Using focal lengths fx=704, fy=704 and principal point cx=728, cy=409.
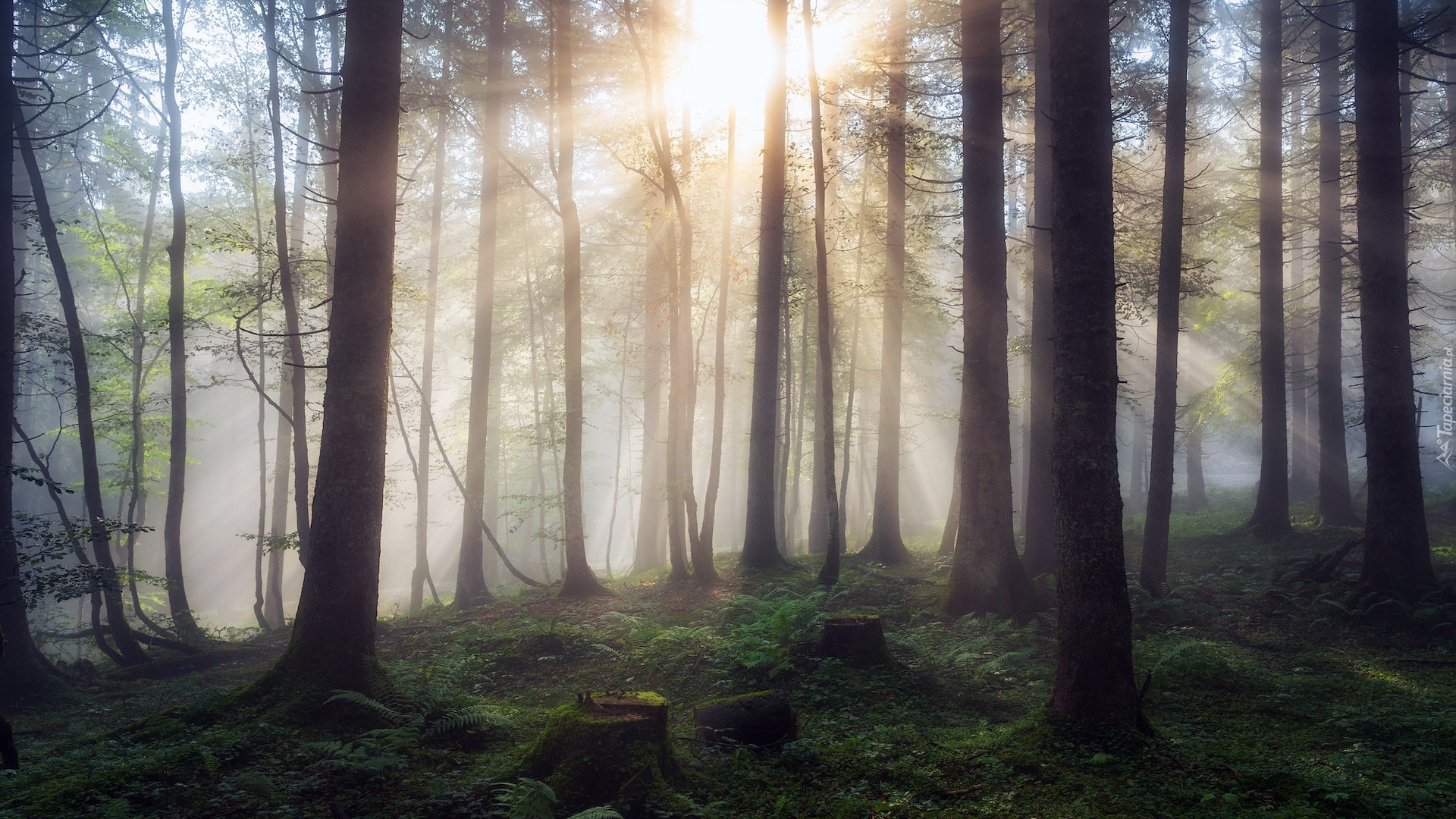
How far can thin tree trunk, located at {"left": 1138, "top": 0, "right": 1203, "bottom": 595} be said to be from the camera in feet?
36.9

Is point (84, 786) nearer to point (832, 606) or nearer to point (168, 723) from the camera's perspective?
point (168, 723)

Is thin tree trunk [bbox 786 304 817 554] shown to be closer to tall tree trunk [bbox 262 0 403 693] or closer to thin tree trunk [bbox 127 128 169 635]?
tall tree trunk [bbox 262 0 403 693]

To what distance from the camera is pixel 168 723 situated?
6020 millimetres

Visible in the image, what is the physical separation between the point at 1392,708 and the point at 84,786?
10454 millimetres

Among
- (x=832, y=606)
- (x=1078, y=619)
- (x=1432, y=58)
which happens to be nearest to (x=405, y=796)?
(x=1078, y=619)

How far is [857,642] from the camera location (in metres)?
8.31

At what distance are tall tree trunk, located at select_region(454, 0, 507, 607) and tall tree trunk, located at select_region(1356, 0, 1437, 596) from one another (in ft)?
52.0

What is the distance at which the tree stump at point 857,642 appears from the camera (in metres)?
8.25

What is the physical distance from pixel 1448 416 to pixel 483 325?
4147cm

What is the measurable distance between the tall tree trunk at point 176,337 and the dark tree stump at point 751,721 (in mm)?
12999

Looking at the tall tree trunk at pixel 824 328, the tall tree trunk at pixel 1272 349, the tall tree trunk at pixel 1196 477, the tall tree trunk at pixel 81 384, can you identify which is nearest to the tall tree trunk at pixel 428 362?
the tall tree trunk at pixel 81 384

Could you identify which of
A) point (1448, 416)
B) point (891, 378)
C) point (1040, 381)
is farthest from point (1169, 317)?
point (1448, 416)

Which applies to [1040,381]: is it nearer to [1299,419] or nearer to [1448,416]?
[1299,419]

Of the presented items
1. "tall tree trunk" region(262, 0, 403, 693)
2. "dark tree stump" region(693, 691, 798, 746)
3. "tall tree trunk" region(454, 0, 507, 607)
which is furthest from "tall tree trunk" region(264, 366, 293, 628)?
"dark tree stump" region(693, 691, 798, 746)
